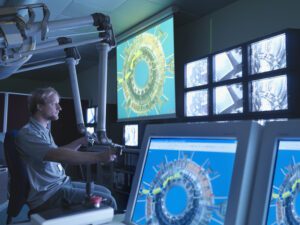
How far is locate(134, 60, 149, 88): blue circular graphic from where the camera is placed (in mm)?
3743

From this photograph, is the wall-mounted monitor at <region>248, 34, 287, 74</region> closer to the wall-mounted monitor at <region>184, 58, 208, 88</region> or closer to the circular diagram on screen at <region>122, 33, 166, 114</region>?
the wall-mounted monitor at <region>184, 58, 208, 88</region>

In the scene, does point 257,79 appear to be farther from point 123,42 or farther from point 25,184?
point 123,42

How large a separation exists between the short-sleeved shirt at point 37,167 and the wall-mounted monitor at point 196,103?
4.09 ft

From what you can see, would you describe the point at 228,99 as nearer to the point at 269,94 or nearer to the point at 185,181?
A: the point at 269,94

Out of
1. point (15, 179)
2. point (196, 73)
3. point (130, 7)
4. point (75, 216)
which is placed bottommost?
point (15, 179)

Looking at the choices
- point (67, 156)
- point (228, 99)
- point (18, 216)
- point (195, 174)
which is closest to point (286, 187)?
point (195, 174)

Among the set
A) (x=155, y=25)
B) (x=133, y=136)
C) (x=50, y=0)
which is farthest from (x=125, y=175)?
(x=50, y=0)

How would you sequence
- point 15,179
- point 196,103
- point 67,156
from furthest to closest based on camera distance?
1. point 196,103
2. point 15,179
3. point 67,156

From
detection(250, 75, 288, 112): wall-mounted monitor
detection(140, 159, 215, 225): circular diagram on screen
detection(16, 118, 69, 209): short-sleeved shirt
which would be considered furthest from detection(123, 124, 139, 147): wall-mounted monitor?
detection(140, 159, 215, 225): circular diagram on screen

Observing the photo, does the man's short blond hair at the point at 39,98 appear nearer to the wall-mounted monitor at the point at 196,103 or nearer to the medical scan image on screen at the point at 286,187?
the wall-mounted monitor at the point at 196,103

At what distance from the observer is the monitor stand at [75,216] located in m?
0.67

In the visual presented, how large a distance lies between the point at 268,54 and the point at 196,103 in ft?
2.36

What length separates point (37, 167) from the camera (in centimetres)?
166

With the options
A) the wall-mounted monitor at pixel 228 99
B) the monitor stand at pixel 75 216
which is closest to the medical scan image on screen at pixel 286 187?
the monitor stand at pixel 75 216
